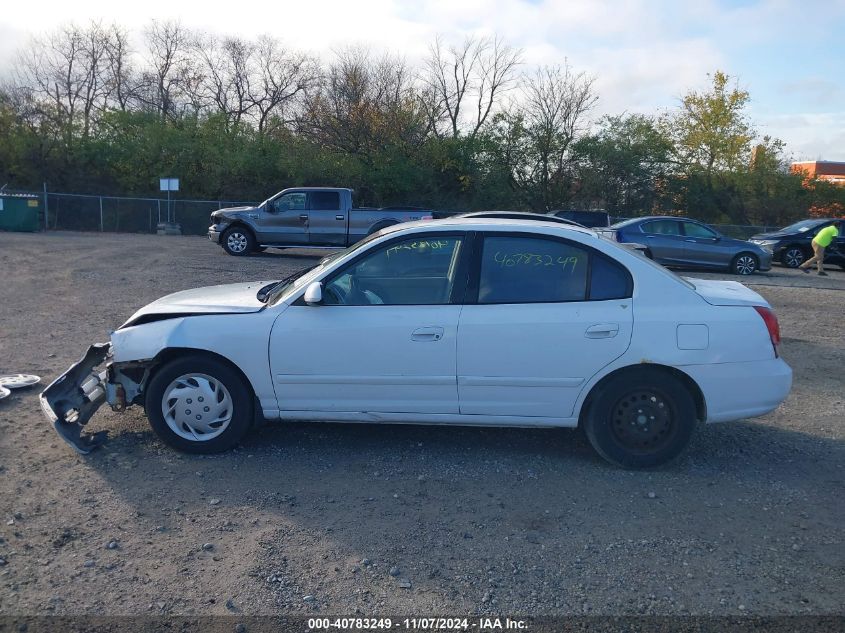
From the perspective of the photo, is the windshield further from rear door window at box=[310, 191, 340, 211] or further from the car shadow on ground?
the car shadow on ground

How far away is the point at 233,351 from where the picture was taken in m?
5.18

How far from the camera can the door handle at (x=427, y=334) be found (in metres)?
5.06

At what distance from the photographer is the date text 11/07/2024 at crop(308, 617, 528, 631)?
3.40m

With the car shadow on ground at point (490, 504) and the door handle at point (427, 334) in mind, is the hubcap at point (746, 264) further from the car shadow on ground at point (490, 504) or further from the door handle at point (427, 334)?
the door handle at point (427, 334)

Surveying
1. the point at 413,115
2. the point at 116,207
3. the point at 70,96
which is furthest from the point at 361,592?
the point at 70,96

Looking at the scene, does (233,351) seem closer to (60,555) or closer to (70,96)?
(60,555)

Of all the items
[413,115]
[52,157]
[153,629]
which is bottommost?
[153,629]

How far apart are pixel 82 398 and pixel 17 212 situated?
24900mm

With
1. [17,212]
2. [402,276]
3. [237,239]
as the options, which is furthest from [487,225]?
[17,212]

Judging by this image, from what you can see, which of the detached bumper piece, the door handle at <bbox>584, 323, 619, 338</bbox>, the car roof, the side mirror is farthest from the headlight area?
the detached bumper piece

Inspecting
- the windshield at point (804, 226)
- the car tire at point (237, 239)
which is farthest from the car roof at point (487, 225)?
the windshield at point (804, 226)

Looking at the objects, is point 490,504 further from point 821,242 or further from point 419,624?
point 821,242

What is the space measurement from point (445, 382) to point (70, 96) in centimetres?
4332

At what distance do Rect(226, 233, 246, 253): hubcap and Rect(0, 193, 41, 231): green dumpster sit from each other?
37.6 ft
